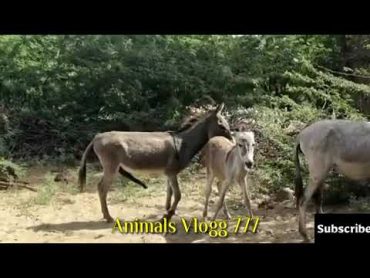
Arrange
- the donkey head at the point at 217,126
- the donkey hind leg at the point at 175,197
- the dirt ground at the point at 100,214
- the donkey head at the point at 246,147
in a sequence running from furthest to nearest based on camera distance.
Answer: the donkey head at the point at 217,126 < the donkey hind leg at the point at 175,197 < the dirt ground at the point at 100,214 < the donkey head at the point at 246,147

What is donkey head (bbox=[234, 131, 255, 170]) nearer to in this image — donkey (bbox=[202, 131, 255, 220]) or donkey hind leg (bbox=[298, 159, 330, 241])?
donkey (bbox=[202, 131, 255, 220])

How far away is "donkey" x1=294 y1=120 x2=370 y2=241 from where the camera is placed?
5.54 meters

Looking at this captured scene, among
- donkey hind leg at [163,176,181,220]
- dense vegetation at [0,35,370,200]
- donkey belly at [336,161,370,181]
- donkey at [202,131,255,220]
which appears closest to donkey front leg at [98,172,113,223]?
donkey hind leg at [163,176,181,220]

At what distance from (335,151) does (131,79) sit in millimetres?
5686

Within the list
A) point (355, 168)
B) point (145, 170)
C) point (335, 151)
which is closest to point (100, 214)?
point (145, 170)

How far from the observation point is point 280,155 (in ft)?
25.2

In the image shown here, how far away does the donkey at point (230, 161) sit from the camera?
5.94 metres

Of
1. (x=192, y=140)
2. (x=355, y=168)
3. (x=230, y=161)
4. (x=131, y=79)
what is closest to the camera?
(x=355, y=168)

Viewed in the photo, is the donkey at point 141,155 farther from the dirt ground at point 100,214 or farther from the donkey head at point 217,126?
the dirt ground at point 100,214

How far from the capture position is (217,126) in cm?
694

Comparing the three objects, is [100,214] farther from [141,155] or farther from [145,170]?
[141,155]

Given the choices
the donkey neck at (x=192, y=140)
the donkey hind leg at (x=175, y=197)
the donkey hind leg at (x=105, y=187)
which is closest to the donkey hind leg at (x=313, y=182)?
the donkey hind leg at (x=175, y=197)

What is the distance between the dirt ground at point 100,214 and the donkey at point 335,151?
70 cm

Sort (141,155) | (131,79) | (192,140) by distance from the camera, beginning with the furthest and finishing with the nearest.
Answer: (131,79)
(192,140)
(141,155)
